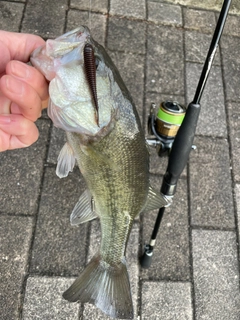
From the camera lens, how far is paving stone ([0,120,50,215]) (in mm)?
2559

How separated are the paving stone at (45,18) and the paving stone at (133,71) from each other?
578 mm

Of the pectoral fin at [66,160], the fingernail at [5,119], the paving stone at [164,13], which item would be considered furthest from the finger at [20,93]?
the paving stone at [164,13]

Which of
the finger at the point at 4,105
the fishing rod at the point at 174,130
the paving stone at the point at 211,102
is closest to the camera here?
the fishing rod at the point at 174,130

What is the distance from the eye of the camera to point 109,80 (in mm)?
1454

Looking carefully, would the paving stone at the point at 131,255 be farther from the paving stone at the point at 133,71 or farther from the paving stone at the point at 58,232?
the paving stone at the point at 133,71

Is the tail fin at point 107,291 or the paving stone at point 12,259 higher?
the tail fin at point 107,291

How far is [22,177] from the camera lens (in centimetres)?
265

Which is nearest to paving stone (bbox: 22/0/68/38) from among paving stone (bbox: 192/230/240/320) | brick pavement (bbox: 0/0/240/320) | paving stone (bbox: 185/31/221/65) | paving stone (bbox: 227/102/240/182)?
brick pavement (bbox: 0/0/240/320)

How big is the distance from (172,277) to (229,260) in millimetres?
431

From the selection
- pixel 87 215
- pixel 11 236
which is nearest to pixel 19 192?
pixel 11 236

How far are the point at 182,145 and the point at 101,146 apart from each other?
0.50 metres

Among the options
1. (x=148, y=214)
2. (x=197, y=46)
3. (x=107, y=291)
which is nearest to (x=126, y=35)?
(x=197, y=46)

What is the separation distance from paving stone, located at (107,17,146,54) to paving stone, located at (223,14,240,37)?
33.7 inches

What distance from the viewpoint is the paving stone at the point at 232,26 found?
368 cm
